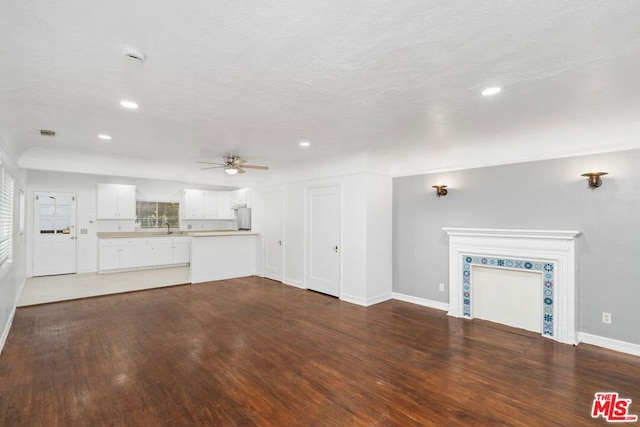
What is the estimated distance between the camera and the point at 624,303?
338 centimetres

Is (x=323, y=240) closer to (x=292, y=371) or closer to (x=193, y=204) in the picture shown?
(x=292, y=371)

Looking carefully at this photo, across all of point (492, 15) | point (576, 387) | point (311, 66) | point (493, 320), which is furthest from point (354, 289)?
point (492, 15)

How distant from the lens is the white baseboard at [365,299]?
16.6 feet

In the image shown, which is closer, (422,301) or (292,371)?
(292,371)

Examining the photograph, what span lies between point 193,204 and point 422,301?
22.8 ft

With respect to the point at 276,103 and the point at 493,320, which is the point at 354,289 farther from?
the point at 276,103

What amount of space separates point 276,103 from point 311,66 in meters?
0.78

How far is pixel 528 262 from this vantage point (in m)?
3.96

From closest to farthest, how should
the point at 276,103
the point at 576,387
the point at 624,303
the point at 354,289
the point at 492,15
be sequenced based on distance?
the point at 492,15 → the point at 576,387 → the point at 276,103 → the point at 624,303 → the point at 354,289

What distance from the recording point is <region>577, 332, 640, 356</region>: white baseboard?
3309 mm

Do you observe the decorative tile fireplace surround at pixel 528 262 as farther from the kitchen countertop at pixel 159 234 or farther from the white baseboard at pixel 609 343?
the kitchen countertop at pixel 159 234

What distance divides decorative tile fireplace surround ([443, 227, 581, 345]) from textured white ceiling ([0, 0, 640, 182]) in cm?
108

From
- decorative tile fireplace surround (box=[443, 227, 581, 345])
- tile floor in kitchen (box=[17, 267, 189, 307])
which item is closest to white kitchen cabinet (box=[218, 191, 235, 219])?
tile floor in kitchen (box=[17, 267, 189, 307])

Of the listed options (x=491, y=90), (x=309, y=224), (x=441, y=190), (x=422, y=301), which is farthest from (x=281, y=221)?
(x=491, y=90)
